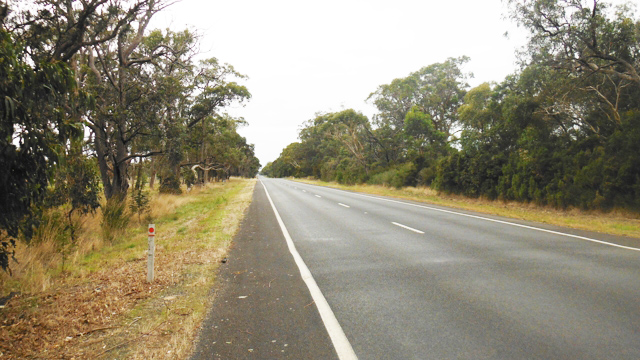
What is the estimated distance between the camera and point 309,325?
4184 millimetres

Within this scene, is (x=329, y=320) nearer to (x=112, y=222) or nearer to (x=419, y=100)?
(x=112, y=222)

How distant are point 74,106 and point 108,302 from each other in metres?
2.73

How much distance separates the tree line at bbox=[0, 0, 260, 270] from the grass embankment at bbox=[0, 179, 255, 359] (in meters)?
0.82

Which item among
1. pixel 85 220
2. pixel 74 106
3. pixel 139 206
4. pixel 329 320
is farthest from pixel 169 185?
pixel 329 320

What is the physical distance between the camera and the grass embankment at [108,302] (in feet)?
12.6

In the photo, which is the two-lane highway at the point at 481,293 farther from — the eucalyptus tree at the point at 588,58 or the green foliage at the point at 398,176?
the green foliage at the point at 398,176

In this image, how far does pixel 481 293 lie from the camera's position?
16.8 ft

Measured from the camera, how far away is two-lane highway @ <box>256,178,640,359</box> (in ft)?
11.8

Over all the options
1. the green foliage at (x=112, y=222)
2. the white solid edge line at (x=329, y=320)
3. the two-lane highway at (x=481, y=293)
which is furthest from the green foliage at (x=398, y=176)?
the white solid edge line at (x=329, y=320)

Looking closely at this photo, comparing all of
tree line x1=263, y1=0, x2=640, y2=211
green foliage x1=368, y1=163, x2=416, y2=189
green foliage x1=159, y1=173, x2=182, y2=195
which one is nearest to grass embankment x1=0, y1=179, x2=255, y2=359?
tree line x1=263, y1=0, x2=640, y2=211

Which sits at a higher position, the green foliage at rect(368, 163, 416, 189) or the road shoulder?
the green foliage at rect(368, 163, 416, 189)

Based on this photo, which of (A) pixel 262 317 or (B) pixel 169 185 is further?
(B) pixel 169 185

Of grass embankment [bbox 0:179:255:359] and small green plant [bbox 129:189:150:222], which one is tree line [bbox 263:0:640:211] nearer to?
grass embankment [bbox 0:179:255:359]

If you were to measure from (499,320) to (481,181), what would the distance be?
21.3 metres
